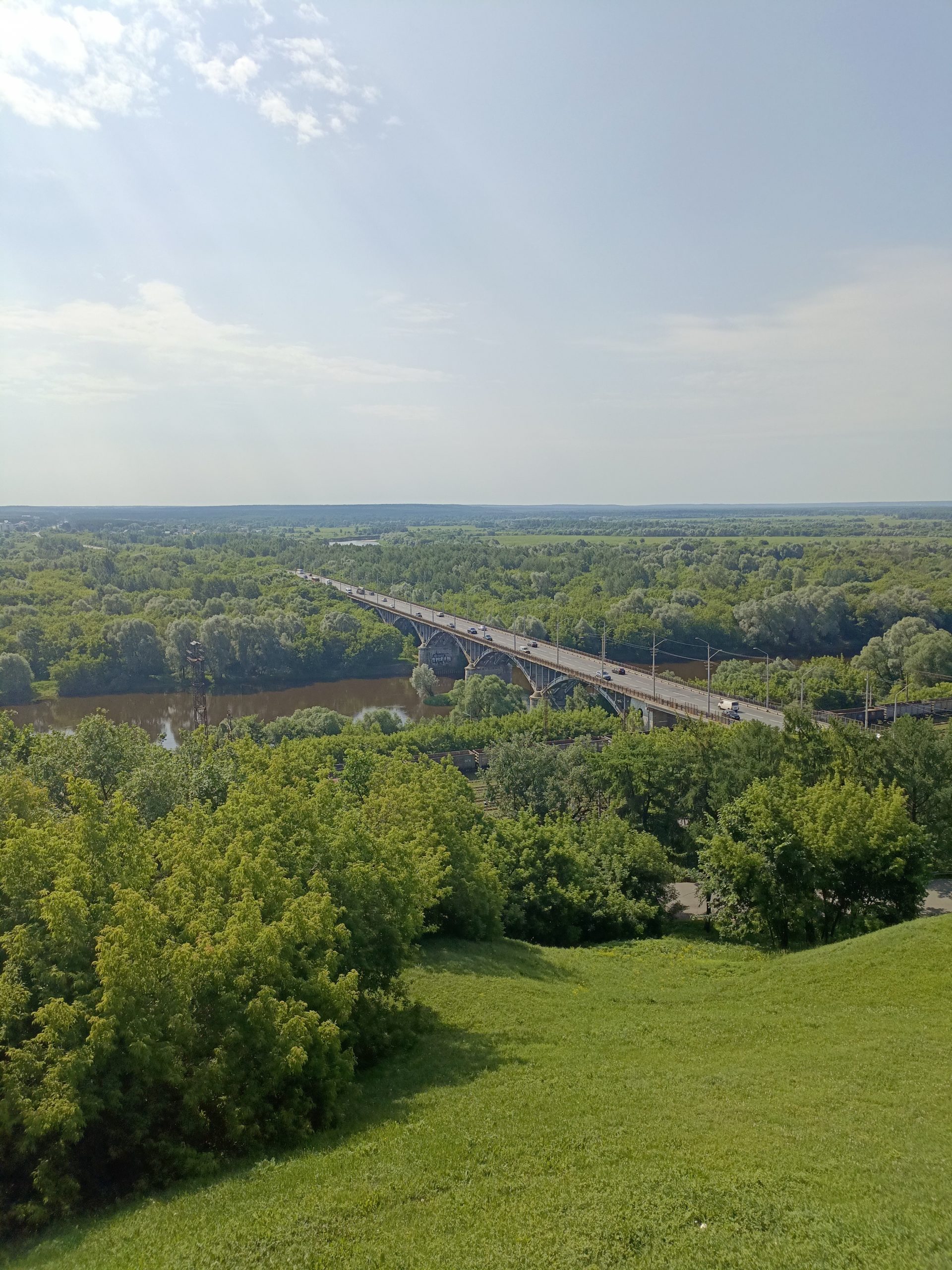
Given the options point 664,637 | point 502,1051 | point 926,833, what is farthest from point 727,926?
point 664,637

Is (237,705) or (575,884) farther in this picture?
(237,705)

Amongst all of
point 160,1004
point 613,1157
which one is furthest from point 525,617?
point 613,1157

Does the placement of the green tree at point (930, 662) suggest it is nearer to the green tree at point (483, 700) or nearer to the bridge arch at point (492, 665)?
the green tree at point (483, 700)

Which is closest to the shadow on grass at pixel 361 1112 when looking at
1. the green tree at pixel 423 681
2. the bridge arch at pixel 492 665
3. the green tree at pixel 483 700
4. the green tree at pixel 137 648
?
the green tree at pixel 483 700

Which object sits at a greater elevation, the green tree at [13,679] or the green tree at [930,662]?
the green tree at [930,662]

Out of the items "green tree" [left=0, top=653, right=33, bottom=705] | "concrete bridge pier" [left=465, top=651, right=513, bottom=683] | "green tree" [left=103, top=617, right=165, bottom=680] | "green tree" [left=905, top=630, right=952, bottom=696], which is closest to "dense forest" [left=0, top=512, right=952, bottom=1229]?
"green tree" [left=905, top=630, right=952, bottom=696]

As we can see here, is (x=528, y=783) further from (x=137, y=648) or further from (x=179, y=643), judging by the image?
(x=137, y=648)
